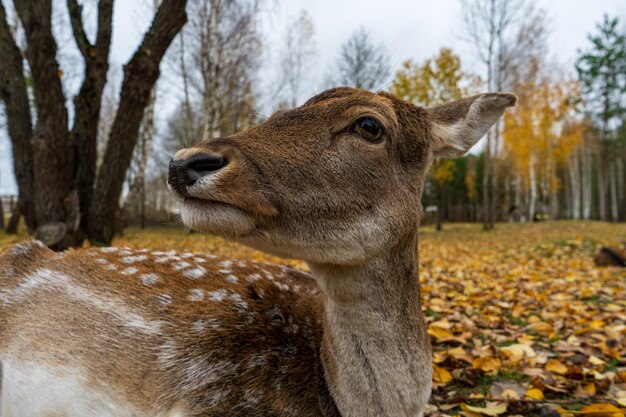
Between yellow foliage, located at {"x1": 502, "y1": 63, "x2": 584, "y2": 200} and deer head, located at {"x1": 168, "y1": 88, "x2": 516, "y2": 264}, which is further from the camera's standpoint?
yellow foliage, located at {"x1": 502, "y1": 63, "x2": 584, "y2": 200}

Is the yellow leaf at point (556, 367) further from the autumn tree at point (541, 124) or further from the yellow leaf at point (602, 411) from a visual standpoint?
the autumn tree at point (541, 124)

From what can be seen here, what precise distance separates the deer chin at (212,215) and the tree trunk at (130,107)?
5148 millimetres

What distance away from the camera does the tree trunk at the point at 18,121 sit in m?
5.93

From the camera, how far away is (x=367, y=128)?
6.25ft

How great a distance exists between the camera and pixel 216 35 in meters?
16.3

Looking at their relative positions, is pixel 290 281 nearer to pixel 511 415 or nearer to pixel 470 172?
pixel 511 415

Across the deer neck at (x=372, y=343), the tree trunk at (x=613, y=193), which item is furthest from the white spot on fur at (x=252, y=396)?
the tree trunk at (x=613, y=193)

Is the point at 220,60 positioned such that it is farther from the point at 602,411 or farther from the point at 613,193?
the point at 613,193

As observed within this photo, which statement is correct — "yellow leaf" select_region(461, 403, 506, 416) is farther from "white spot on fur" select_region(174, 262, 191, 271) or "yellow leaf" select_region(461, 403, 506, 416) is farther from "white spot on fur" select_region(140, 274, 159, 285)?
"white spot on fur" select_region(140, 274, 159, 285)

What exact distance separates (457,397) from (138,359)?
2038 mm

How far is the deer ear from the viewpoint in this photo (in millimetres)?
2266

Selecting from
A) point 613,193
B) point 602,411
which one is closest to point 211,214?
point 602,411

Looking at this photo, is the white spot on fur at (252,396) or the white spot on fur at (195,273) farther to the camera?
the white spot on fur at (195,273)

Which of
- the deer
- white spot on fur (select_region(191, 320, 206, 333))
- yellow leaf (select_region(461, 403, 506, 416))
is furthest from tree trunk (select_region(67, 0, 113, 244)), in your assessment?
yellow leaf (select_region(461, 403, 506, 416))
